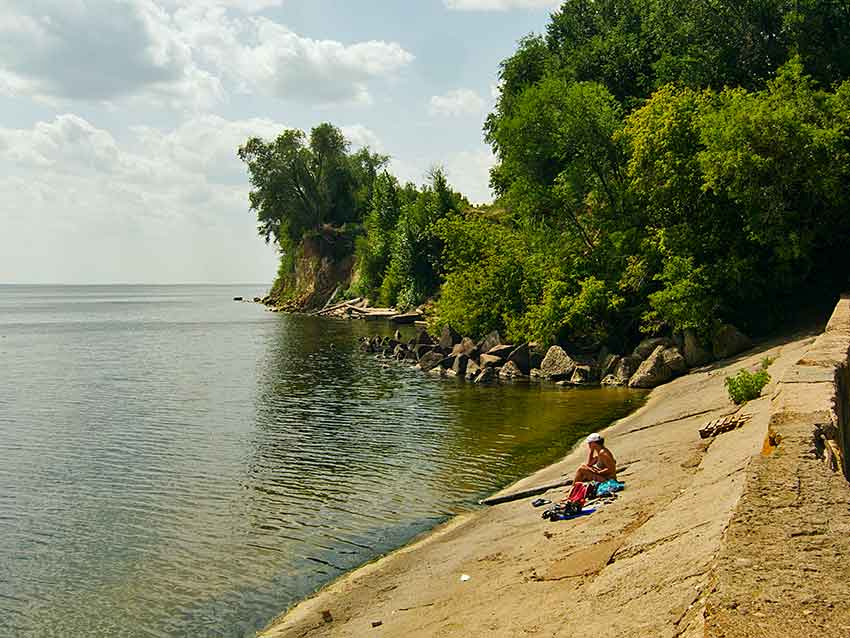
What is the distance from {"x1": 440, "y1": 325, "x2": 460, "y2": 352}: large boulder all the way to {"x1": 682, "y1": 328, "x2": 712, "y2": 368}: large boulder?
54.2ft

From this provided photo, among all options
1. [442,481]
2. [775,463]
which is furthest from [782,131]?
[775,463]

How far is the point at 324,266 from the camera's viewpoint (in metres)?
115

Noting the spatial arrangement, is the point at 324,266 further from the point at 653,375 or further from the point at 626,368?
the point at 653,375

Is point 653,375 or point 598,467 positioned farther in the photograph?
point 653,375

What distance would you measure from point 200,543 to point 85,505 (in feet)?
16.2

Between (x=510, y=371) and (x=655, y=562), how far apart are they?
31.0 m

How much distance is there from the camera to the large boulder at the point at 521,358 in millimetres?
39875

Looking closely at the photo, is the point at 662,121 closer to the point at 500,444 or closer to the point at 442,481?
the point at 500,444

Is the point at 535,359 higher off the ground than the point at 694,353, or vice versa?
the point at 694,353

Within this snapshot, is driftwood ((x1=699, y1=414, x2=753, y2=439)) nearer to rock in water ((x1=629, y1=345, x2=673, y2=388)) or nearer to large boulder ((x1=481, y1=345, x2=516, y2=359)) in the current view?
rock in water ((x1=629, y1=345, x2=673, y2=388))

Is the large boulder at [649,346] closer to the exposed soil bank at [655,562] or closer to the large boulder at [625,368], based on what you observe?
the large boulder at [625,368]

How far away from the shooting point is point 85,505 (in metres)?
19.5

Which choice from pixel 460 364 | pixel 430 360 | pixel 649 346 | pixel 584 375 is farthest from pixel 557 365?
pixel 430 360

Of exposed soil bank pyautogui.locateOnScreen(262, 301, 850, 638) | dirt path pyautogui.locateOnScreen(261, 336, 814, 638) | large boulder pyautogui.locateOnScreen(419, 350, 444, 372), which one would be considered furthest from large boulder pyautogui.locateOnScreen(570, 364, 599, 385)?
exposed soil bank pyautogui.locateOnScreen(262, 301, 850, 638)
